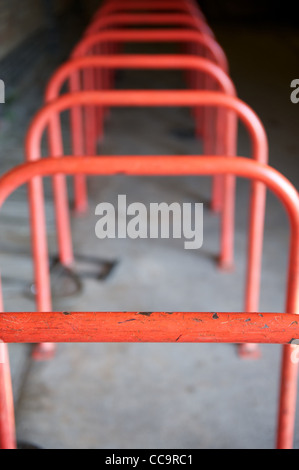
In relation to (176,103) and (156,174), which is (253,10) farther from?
(156,174)

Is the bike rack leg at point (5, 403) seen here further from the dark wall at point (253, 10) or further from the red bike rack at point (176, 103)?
the dark wall at point (253, 10)

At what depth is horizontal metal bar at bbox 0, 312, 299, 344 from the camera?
39.0 inches

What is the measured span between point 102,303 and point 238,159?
3.22 ft

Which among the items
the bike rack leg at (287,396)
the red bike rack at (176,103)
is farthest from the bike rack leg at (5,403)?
the red bike rack at (176,103)

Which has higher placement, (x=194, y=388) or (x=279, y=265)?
(x=279, y=265)

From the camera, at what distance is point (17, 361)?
1.97 m

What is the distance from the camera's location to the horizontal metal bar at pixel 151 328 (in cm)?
99

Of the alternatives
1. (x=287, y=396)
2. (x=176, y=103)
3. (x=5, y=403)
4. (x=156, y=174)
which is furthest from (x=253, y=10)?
(x=5, y=403)

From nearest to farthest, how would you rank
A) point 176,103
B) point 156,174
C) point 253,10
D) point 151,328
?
point 151,328, point 156,174, point 176,103, point 253,10

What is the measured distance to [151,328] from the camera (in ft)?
3.25

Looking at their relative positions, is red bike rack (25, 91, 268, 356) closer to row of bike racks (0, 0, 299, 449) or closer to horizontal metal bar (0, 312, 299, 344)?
row of bike racks (0, 0, 299, 449)

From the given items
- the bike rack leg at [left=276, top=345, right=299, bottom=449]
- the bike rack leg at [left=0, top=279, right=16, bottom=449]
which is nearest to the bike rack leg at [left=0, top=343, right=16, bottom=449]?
the bike rack leg at [left=0, top=279, right=16, bottom=449]

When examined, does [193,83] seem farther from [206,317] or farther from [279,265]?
[206,317]
